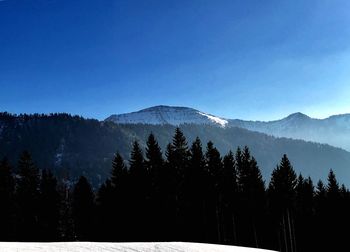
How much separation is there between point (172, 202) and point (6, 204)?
19913 millimetres

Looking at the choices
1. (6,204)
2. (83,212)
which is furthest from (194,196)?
(6,204)

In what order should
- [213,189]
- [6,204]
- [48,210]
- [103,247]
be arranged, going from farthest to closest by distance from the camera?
[48,210] < [213,189] < [6,204] < [103,247]

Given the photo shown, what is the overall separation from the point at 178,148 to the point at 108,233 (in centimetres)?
1408

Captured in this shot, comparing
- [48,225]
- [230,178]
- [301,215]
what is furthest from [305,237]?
[48,225]

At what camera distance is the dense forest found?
53844 millimetres

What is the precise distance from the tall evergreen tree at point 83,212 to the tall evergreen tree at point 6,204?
9464 mm

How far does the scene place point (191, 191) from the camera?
179ft

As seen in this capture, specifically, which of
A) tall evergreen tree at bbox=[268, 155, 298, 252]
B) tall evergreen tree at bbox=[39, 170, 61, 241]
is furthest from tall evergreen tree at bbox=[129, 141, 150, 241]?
tall evergreen tree at bbox=[268, 155, 298, 252]

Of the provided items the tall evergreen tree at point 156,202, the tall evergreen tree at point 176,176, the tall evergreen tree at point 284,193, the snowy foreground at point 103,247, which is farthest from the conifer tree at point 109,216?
the snowy foreground at point 103,247

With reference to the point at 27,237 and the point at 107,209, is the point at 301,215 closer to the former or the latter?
the point at 107,209

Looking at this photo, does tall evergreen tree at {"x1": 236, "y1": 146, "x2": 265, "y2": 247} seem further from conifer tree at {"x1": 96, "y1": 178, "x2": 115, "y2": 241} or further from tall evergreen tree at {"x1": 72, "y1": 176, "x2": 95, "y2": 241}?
tall evergreen tree at {"x1": 72, "y1": 176, "x2": 95, "y2": 241}

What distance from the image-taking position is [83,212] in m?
61.6

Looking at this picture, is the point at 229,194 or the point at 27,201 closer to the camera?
the point at 27,201

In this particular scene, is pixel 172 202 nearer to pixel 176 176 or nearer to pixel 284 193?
pixel 176 176
